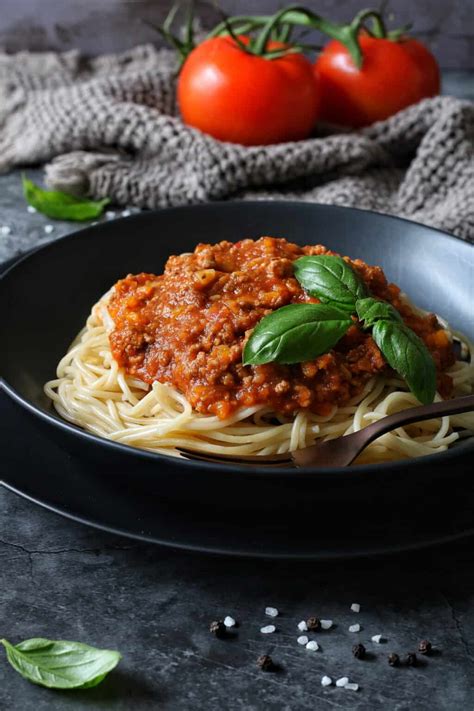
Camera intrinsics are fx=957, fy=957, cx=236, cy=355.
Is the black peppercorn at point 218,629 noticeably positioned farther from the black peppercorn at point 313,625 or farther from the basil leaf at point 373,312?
the basil leaf at point 373,312

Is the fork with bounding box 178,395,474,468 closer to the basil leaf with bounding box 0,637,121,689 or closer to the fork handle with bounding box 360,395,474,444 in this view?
the fork handle with bounding box 360,395,474,444

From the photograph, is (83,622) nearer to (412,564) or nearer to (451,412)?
(412,564)

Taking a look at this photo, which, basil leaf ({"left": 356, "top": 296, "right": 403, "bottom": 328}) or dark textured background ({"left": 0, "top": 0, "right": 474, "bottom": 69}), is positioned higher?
basil leaf ({"left": 356, "top": 296, "right": 403, "bottom": 328})

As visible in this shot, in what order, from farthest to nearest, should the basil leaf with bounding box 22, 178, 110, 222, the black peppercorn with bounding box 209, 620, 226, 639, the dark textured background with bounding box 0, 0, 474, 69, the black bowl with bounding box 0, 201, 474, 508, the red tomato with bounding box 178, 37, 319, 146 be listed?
the dark textured background with bounding box 0, 0, 474, 69 → the red tomato with bounding box 178, 37, 319, 146 → the basil leaf with bounding box 22, 178, 110, 222 → the black bowl with bounding box 0, 201, 474, 508 → the black peppercorn with bounding box 209, 620, 226, 639

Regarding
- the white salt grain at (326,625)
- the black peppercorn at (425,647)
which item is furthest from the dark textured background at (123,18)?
the black peppercorn at (425,647)

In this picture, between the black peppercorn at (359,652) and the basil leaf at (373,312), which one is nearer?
the black peppercorn at (359,652)

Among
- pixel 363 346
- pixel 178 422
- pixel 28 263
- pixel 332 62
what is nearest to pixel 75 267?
pixel 28 263

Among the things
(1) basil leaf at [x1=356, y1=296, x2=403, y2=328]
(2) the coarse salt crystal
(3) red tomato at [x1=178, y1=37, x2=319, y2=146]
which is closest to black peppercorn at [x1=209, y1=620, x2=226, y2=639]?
(2) the coarse salt crystal
